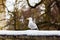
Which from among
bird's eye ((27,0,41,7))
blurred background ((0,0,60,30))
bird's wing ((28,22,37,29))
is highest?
bird's eye ((27,0,41,7))

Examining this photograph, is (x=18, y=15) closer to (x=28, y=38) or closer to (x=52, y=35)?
(x=28, y=38)

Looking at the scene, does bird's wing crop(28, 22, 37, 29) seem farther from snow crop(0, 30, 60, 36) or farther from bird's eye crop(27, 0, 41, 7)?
bird's eye crop(27, 0, 41, 7)

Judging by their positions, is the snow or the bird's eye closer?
the snow

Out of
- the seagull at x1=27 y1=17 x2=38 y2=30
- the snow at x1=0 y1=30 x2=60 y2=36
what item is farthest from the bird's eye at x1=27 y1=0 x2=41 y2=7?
the snow at x1=0 y1=30 x2=60 y2=36

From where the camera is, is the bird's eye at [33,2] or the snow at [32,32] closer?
the snow at [32,32]

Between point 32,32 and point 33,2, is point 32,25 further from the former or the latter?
point 33,2

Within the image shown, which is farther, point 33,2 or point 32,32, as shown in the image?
point 33,2

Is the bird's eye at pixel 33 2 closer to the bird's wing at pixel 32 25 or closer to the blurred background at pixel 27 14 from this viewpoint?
the blurred background at pixel 27 14

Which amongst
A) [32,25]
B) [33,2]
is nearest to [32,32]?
[32,25]

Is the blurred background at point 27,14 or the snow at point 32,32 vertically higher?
the blurred background at point 27,14

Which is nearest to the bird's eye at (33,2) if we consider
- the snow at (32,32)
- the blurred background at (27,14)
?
the blurred background at (27,14)

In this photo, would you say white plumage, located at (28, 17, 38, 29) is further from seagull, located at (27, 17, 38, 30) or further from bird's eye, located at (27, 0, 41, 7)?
bird's eye, located at (27, 0, 41, 7)

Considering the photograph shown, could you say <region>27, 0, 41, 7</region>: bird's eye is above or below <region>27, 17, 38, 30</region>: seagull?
above

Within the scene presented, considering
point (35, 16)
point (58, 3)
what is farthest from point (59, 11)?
point (35, 16)
